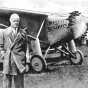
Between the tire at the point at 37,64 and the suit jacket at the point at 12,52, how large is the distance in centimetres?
128

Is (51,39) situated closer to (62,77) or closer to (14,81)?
(62,77)

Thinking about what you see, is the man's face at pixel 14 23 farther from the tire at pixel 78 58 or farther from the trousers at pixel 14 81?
the tire at pixel 78 58

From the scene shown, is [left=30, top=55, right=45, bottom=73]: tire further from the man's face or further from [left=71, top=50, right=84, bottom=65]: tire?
the man's face

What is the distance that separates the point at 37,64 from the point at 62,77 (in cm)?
77

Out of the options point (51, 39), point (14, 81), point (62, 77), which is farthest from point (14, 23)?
point (51, 39)

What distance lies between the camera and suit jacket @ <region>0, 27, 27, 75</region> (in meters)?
3.84

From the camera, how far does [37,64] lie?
5410 millimetres

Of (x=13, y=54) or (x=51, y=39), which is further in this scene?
(x=51, y=39)

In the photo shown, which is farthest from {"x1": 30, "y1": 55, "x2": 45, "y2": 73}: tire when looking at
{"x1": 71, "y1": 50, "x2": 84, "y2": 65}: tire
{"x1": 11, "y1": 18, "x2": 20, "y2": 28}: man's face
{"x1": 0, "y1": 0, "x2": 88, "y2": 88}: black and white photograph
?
{"x1": 11, "y1": 18, "x2": 20, "y2": 28}: man's face

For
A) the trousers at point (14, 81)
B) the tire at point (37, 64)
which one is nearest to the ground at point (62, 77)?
the tire at point (37, 64)

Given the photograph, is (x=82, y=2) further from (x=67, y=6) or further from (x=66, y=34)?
(x=66, y=34)

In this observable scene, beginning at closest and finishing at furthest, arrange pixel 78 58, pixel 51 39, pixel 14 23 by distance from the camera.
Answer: pixel 14 23 → pixel 78 58 → pixel 51 39

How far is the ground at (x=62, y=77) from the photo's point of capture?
459 cm

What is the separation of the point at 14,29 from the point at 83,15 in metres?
1.55
